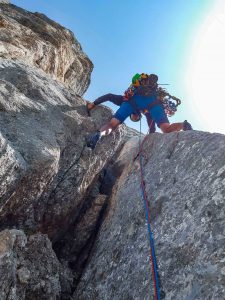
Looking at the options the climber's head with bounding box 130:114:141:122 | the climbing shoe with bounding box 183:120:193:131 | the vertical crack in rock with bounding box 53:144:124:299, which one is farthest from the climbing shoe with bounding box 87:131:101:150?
the climbing shoe with bounding box 183:120:193:131

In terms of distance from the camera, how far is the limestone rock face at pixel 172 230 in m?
5.99

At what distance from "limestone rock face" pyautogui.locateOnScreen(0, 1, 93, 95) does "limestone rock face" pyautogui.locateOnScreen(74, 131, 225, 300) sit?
25.8 ft

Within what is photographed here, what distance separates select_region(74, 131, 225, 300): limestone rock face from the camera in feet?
19.7

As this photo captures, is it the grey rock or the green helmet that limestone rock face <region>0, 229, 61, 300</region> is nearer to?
the grey rock

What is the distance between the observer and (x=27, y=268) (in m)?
7.27

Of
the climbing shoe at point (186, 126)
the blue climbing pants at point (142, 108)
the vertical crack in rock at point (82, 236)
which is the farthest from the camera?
the blue climbing pants at point (142, 108)

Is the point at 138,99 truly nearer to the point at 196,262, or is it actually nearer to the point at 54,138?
the point at 54,138

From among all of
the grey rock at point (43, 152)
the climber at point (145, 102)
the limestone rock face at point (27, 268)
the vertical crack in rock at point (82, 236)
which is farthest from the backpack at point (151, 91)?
the limestone rock face at point (27, 268)

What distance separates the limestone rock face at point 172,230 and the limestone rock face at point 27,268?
953mm

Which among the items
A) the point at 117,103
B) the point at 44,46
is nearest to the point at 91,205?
the point at 117,103

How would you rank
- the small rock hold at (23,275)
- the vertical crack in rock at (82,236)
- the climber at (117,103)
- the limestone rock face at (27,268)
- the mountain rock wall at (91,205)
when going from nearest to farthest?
the limestone rock face at (27,268) < the mountain rock wall at (91,205) < the small rock hold at (23,275) < the vertical crack in rock at (82,236) < the climber at (117,103)

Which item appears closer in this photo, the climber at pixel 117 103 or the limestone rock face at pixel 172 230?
the limestone rock face at pixel 172 230

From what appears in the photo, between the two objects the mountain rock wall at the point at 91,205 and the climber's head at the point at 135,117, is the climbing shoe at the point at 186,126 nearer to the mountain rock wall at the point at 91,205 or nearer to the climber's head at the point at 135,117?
the mountain rock wall at the point at 91,205

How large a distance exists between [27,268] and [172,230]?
3.44m
